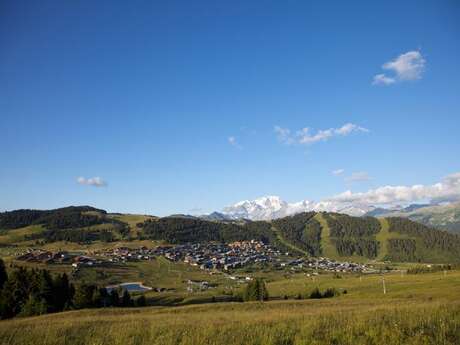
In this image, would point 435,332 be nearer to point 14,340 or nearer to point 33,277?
point 14,340

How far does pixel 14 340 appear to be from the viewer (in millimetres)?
12328

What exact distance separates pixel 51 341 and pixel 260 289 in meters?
98.1

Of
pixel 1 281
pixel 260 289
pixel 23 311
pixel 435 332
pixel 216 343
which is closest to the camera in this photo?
pixel 216 343

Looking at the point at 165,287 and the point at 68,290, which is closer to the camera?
the point at 68,290

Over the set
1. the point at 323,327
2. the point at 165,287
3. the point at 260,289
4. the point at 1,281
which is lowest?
the point at 165,287

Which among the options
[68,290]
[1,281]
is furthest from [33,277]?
[1,281]

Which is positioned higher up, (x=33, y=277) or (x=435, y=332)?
(x=435, y=332)

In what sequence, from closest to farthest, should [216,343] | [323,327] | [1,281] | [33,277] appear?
[216,343] → [323,327] → [33,277] → [1,281]

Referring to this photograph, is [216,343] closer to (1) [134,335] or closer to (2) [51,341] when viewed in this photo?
(1) [134,335]

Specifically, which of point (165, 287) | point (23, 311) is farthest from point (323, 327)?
point (165, 287)

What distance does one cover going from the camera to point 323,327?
1388 cm

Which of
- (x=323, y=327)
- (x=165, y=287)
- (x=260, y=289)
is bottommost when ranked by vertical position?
(x=165, y=287)

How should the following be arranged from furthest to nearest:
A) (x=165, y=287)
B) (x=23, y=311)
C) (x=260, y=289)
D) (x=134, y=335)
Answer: (x=165, y=287) < (x=260, y=289) < (x=23, y=311) < (x=134, y=335)

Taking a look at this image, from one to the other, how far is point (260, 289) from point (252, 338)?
97533mm
